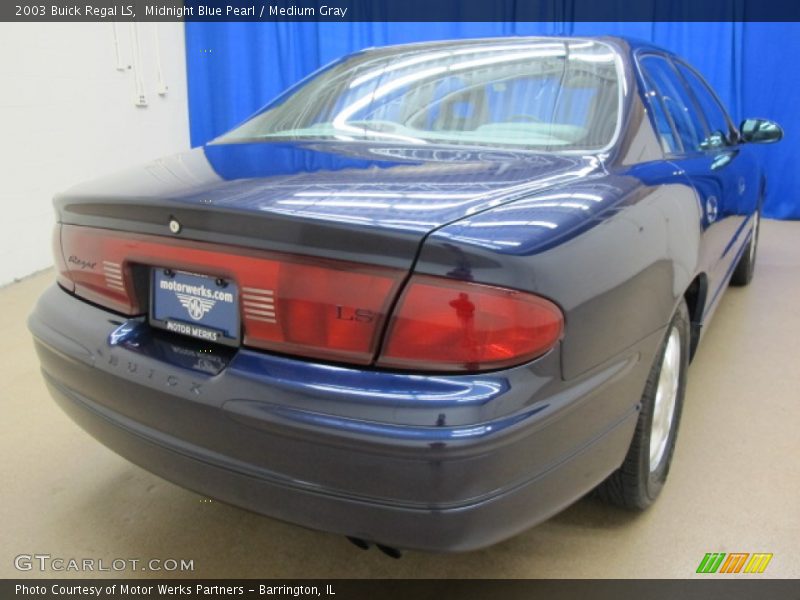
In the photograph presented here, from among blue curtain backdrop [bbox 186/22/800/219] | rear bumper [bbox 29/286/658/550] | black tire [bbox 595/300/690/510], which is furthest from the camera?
blue curtain backdrop [bbox 186/22/800/219]

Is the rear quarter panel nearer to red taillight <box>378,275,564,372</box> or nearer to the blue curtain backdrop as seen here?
red taillight <box>378,275,564,372</box>

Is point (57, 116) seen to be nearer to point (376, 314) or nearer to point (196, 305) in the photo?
point (196, 305)

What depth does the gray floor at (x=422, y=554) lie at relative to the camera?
149 centimetres

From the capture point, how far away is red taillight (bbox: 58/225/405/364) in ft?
3.31

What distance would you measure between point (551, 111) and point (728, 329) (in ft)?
6.36

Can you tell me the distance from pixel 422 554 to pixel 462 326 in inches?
31.0

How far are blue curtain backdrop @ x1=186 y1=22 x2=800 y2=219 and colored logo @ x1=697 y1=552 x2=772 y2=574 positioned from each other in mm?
4740

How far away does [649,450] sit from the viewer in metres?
1.54

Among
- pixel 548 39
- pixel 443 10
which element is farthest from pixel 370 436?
pixel 443 10

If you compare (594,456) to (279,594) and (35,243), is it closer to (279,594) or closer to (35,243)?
(279,594)

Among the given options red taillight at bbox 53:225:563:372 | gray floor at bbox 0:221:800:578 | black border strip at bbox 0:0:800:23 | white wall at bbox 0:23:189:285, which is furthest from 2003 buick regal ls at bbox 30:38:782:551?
black border strip at bbox 0:0:800:23

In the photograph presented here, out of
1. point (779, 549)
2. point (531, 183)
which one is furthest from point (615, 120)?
point (779, 549)

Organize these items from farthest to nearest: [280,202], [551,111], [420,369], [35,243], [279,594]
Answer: [35,243] < [551,111] < [279,594] < [280,202] < [420,369]

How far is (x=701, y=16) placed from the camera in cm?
515
